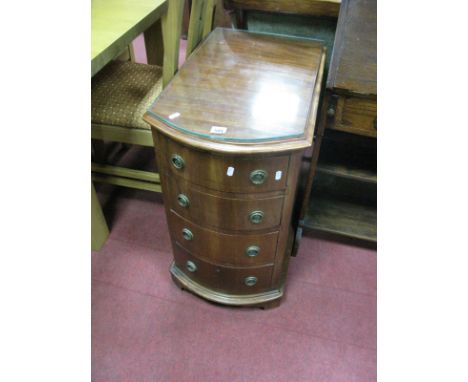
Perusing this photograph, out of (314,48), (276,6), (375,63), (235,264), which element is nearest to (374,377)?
(235,264)

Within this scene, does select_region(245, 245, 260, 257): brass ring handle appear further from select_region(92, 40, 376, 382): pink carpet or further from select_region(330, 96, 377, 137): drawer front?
select_region(330, 96, 377, 137): drawer front

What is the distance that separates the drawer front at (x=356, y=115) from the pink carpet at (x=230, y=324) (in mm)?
655

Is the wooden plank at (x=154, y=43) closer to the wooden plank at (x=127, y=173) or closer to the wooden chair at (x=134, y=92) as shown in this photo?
the wooden chair at (x=134, y=92)

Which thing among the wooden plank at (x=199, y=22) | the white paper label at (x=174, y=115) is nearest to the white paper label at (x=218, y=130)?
the white paper label at (x=174, y=115)

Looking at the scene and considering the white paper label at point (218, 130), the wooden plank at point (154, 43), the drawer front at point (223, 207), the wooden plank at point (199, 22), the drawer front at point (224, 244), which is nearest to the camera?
the white paper label at point (218, 130)

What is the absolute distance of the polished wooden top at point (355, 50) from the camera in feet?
3.29

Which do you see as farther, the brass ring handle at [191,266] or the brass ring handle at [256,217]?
the brass ring handle at [191,266]

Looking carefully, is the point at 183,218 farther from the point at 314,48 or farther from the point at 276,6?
the point at 276,6

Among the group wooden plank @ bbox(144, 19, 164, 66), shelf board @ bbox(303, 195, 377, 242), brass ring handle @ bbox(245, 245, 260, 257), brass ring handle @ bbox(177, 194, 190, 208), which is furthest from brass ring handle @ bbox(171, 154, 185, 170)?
wooden plank @ bbox(144, 19, 164, 66)

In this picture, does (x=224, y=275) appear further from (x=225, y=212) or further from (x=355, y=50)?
(x=355, y=50)

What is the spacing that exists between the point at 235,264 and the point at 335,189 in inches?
29.7

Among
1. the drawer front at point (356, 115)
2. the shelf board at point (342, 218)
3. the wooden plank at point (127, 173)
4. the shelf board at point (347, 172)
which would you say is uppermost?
the drawer front at point (356, 115)

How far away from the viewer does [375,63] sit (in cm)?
106

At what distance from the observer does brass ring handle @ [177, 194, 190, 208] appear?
3.24 feet
